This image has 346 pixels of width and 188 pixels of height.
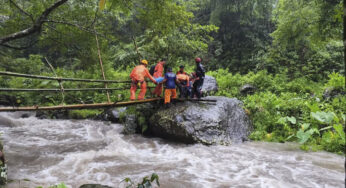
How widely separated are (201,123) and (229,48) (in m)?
16.8

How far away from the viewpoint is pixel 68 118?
12414 millimetres

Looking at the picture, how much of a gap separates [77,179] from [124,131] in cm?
434

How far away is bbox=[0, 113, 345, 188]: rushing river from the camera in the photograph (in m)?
4.85

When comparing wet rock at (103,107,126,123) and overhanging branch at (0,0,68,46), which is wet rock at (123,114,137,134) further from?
overhanging branch at (0,0,68,46)

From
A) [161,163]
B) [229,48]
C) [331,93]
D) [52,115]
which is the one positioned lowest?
[161,163]

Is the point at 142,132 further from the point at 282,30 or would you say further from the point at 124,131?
the point at 282,30

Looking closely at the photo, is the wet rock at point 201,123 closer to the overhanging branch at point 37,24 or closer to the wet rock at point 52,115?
the overhanging branch at point 37,24

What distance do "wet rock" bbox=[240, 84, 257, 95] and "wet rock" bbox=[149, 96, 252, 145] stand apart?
489 centimetres

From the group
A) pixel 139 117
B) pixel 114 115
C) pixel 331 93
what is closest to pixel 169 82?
pixel 139 117

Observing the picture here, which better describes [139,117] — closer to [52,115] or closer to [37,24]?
[37,24]

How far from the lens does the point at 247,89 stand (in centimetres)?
1378

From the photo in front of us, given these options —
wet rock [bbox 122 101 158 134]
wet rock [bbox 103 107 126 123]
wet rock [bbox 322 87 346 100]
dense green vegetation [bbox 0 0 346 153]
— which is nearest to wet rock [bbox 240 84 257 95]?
dense green vegetation [bbox 0 0 346 153]

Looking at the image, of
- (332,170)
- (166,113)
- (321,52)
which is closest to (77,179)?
(166,113)

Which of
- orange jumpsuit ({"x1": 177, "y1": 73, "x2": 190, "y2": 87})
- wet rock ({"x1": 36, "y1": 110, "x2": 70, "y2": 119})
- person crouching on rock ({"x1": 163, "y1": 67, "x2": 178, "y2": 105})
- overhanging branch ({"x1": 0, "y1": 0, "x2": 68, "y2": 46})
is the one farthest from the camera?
wet rock ({"x1": 36, "y1": 110, "x2": 70, "y2": 119})
